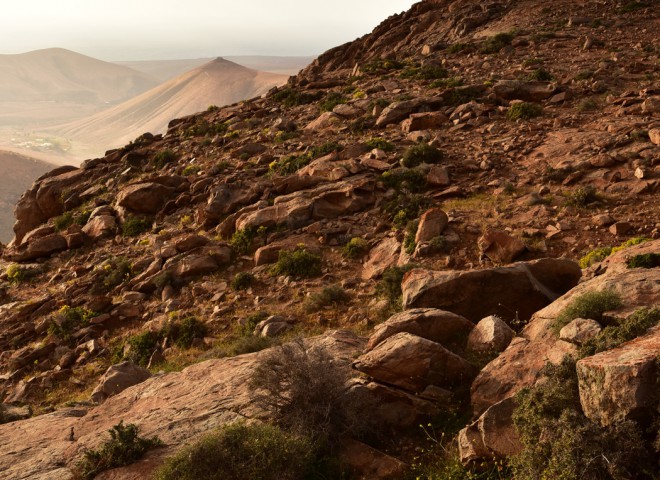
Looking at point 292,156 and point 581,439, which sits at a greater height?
point 292,156

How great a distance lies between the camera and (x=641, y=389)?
16.2ft

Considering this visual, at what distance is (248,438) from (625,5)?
1503 inches

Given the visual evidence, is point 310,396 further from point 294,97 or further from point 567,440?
point 294,97

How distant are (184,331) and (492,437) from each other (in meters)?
9.43

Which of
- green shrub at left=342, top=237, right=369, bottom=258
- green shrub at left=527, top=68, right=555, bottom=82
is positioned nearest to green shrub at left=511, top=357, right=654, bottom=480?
green shrub at left=342, top=237, right=369, bottom=258

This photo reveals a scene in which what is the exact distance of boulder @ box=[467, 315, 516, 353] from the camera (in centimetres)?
823

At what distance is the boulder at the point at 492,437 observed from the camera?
19.7 ft

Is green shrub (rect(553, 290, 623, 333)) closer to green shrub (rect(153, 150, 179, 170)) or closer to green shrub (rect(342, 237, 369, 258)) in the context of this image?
green shrub (rect(342, 237, 369, 258))

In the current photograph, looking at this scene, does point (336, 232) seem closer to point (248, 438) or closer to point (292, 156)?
point (292, 156)

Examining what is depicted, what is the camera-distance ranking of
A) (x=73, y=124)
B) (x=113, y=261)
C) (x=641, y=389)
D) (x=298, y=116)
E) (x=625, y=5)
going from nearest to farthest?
(x=641, y=389)
(x=113, y=261)
(x=298, y=116)
(x=625, y=5)
(x=73, y=124)

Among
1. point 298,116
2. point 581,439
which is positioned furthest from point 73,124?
point 581,439

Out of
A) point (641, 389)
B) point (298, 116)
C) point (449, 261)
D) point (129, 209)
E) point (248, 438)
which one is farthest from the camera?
point (298, 116)

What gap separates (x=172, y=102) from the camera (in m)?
164

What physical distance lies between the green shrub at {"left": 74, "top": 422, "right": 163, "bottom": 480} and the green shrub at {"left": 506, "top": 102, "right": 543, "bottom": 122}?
1829cm
